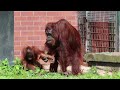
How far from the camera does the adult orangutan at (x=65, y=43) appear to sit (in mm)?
5699

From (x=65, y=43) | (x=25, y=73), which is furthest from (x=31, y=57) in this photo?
(x=65, y=43)

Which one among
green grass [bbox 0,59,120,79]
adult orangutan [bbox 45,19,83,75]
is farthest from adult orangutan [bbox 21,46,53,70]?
adult orangutan [bbox 45,19,83,75]

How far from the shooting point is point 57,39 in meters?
5.77

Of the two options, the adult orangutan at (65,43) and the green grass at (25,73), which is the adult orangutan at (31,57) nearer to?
the green grass at (25,73)

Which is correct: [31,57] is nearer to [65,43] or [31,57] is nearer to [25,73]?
[25,73]

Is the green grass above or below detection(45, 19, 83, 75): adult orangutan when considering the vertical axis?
below

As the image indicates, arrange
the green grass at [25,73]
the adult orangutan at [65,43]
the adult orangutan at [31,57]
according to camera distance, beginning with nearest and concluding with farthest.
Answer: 1. the green grass at [25,73]
2. the adult orangutan at [65,43]
3. the adult orangutan at [31,57]

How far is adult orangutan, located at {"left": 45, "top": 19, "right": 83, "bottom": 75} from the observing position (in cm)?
570

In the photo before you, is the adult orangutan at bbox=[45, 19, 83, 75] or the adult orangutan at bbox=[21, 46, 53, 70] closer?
the adult orangutan at bbox=[45, 19, 83, 75]

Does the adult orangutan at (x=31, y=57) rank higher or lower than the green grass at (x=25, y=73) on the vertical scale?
higher

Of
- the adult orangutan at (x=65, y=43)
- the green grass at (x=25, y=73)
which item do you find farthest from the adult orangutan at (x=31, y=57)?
the adult orangutan at (x=65, y=43)

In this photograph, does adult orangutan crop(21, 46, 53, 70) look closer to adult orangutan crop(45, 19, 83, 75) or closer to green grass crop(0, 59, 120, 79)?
green grass crop(0, 59, 120, 79)

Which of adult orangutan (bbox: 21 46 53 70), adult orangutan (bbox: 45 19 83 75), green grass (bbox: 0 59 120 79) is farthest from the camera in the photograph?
adult orangutan (bbox: 21 46 53 70)
